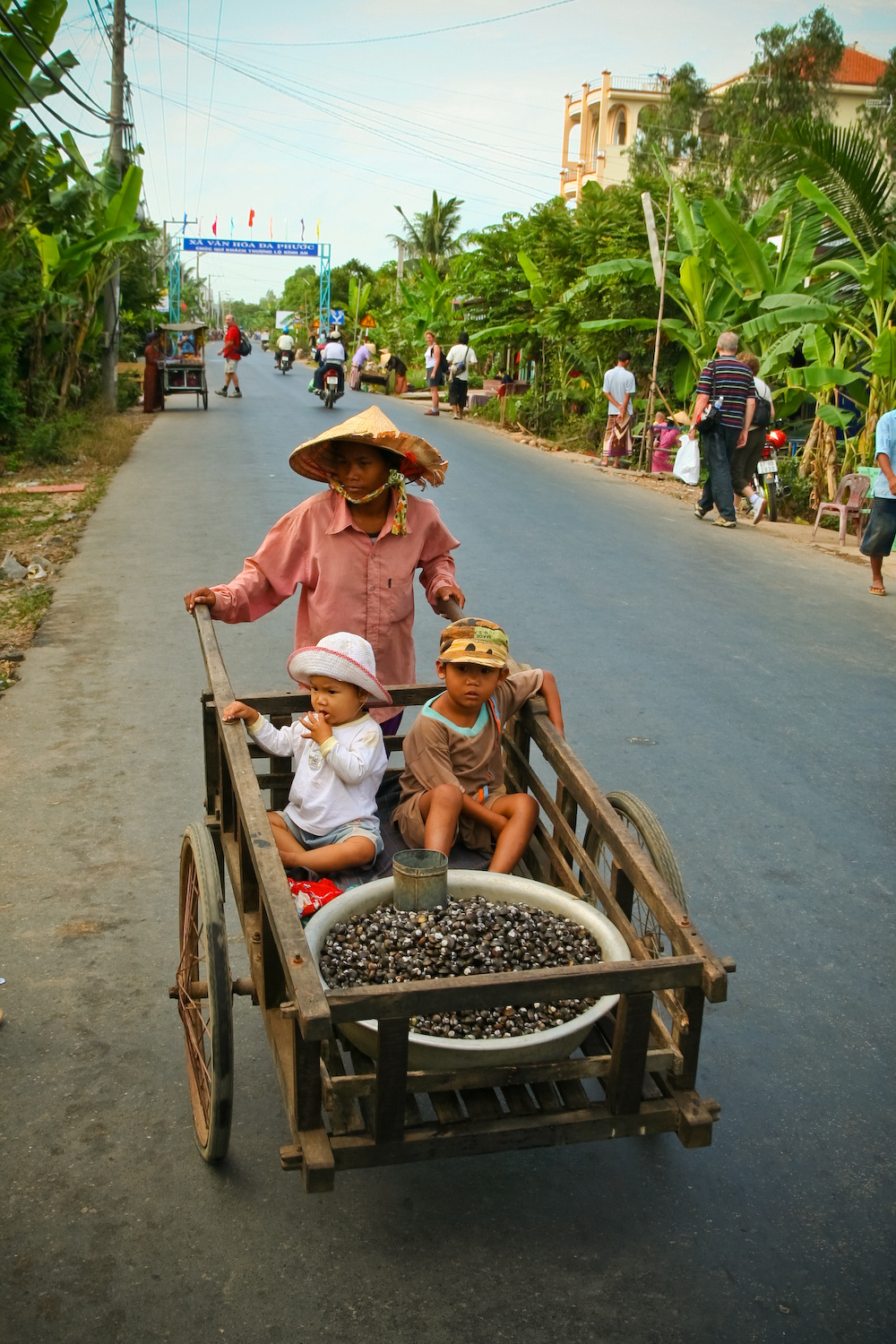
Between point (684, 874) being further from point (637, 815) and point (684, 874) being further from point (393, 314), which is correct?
point (393, 314)

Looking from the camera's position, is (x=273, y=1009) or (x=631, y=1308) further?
(x=273, y=1009)

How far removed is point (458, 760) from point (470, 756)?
4 cm

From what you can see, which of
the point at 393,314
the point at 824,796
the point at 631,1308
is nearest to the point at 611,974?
the point at 631,1308

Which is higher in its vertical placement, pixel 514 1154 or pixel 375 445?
pixel 375 445

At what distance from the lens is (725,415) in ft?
43.5

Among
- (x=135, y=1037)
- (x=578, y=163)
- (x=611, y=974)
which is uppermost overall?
(x=578, y=163)

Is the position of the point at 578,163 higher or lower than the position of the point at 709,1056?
higher

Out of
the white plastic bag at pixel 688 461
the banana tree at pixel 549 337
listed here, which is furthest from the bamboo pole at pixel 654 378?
the white plastic bag at pixel 688 461

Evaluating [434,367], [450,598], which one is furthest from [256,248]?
[450,598]

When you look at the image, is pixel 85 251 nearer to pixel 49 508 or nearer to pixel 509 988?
pixel 49 508

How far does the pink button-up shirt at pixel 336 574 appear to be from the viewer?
167 inches

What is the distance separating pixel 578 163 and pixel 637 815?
72982 mm

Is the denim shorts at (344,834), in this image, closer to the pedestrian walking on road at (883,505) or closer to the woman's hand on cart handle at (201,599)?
the woman's hand on cart handle at (201,599)

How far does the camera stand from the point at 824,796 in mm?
5613
